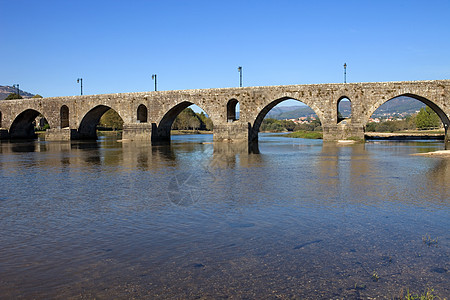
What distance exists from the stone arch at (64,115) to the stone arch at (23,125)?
6.81 m

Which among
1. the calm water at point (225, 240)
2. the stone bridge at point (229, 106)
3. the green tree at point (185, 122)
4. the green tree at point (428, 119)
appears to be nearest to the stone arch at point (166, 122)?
the stone bridge at point (229, 106)

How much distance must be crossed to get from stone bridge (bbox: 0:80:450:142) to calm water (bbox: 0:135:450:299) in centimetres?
2792

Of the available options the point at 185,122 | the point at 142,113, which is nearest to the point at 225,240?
the point at 142,113

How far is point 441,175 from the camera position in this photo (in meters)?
14.5

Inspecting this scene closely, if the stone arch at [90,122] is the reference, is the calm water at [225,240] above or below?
below

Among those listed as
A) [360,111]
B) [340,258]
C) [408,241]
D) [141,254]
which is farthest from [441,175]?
[360,111]

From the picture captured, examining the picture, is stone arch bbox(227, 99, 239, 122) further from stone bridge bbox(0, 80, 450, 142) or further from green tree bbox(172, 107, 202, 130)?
green tree bbox(172, 107, 202, 130)

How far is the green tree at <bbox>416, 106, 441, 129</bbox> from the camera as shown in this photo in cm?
8575

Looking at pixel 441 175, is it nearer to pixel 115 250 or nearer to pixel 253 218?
pixel 253 218

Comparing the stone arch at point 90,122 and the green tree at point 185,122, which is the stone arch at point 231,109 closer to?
the stone arch at point 90,122

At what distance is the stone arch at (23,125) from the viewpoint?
59688 millimetres

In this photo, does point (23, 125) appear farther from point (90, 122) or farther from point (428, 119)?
point (428, 119)

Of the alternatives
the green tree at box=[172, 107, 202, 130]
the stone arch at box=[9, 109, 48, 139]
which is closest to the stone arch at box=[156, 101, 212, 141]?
the stone arch at box=[9, 109, 48, 139]

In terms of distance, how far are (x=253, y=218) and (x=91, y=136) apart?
52608 mm
